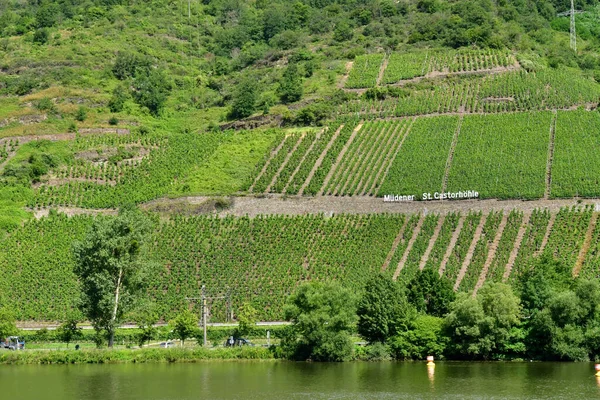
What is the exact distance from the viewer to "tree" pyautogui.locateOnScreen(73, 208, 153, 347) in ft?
303

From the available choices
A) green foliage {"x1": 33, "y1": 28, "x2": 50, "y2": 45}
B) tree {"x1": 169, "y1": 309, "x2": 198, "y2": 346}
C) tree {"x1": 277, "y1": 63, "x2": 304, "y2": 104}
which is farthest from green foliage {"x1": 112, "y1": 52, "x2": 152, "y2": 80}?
tree {"x1": 169, "y1": 309, "x2": 198, "y2": 346}

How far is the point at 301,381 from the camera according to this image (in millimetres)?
76625

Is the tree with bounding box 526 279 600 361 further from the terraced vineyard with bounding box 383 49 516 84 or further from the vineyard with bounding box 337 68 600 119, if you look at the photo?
the terraced vineyard with bounding box 383 49 516 84

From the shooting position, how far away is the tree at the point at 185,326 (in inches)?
3772

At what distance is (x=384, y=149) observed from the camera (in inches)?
5320

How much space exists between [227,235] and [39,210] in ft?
73.3

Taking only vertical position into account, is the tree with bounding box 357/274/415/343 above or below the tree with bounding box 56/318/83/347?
above

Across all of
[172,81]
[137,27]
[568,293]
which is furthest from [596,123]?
[137,27]

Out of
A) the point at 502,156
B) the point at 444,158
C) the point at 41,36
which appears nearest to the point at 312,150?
the point at 444,158

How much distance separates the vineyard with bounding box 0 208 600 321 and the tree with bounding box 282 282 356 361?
14.8m

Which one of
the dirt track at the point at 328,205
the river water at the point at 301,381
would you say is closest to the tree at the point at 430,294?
the river water at the point at 301,381

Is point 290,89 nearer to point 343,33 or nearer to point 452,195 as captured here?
point 343,33

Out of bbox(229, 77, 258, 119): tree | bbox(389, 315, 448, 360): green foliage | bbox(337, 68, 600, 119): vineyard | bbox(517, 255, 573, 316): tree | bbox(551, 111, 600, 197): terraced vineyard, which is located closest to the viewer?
bbox(389, 315, 448, 360): green foliage

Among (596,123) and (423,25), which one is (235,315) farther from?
(423,25)
